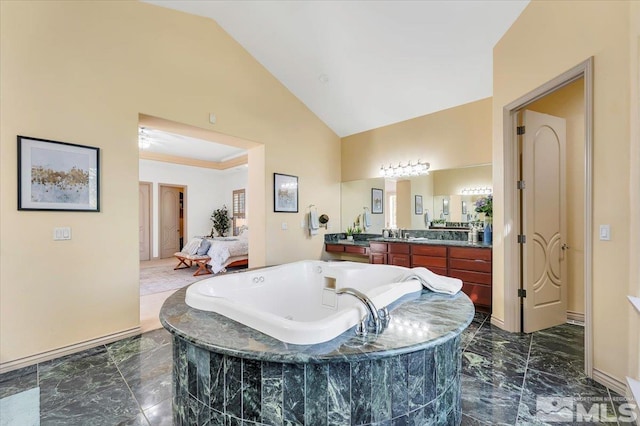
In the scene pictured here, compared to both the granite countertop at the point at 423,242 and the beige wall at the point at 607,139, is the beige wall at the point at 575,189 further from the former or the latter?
the beige wall at the point at 607,139

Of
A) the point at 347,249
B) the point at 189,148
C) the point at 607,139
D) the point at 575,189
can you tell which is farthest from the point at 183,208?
the point at 607,139

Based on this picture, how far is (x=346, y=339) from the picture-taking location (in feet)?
4.15

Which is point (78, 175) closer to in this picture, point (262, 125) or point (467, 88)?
point (262, 125)

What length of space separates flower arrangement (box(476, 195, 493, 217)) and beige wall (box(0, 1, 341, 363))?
3277mm

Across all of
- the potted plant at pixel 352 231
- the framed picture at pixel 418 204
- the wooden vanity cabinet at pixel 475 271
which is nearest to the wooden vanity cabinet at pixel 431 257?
the wooden vanity cabinet at pixel 475 271

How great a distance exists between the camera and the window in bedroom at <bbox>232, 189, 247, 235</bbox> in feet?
28.0

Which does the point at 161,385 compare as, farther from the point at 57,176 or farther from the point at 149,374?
the point at 57,176

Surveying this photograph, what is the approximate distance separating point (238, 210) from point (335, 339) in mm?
7911

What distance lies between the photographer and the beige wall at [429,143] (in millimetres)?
3793

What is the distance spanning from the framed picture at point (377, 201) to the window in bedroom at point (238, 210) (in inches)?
180

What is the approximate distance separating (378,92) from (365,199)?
1921mm

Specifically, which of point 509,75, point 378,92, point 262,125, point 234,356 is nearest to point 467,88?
point 509,75

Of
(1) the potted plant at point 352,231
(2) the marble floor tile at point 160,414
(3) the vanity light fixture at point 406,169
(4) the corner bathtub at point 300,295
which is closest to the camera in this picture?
(4) the corner bathtub at point 300,295

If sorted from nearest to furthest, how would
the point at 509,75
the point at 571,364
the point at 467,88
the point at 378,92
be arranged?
the point at 571,364, the point at 509,75, the point at 467,88, the point at 378,92
